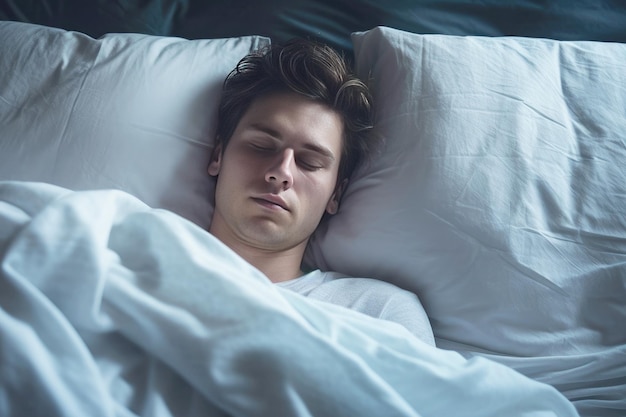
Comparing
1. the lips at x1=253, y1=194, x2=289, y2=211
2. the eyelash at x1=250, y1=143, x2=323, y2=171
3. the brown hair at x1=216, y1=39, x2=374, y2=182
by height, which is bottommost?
the lips at x1=253, y1=194, x2=289, y2=211

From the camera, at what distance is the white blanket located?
1.87 ft

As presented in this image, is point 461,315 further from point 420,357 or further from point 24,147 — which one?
point 24,147

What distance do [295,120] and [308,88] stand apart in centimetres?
8

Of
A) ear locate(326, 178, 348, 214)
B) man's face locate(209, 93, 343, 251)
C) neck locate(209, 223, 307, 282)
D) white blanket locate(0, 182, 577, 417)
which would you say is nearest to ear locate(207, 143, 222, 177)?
man's face locate(209, 93, 343, 251)

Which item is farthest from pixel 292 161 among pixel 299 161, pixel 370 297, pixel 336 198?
pixel 370 297

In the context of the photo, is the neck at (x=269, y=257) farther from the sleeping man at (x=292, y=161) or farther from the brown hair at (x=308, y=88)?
the brown hair at (x=308, y=88)

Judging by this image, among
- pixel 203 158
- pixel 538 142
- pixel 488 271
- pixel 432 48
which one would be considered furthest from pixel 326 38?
pixel 488 271

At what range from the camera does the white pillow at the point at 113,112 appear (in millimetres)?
974

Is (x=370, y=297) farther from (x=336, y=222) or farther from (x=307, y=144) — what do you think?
(x=307, y=144)

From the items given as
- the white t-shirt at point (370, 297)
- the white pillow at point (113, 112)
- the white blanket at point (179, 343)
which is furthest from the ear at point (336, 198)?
the white blanket at point (179, 343)

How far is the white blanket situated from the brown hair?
42 centimetres

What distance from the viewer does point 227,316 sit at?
0.63 metres

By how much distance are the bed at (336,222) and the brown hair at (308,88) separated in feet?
0.10

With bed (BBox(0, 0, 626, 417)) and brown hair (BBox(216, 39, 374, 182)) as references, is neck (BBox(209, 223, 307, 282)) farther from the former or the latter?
brown hair (BBox(216, 39, 374, 182))
